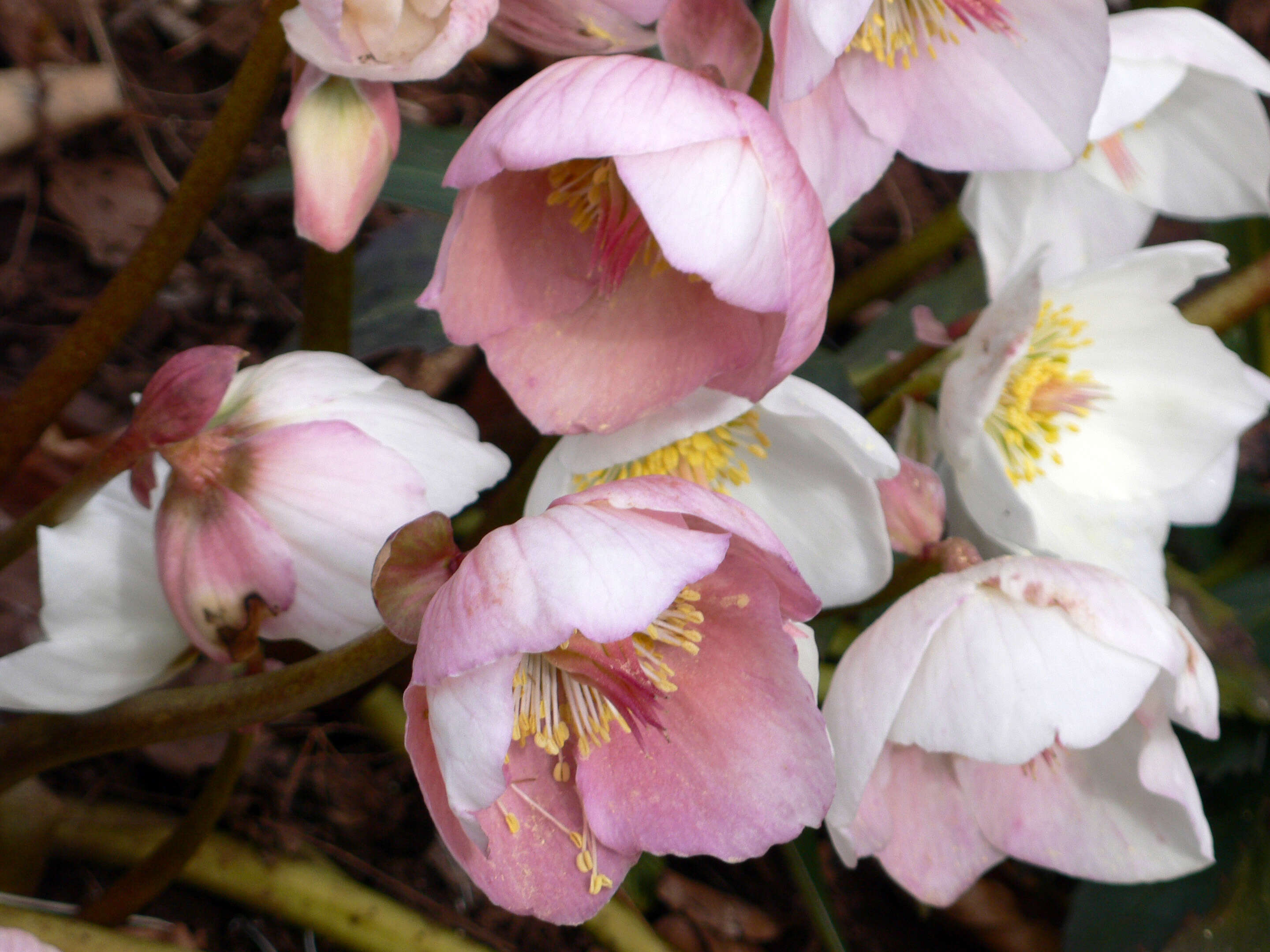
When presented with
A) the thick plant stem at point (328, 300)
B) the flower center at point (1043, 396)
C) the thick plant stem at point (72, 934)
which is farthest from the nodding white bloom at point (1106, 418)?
the thick plant stem at point (72, 934)

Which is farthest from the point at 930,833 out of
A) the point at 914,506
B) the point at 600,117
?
the point at 600,117

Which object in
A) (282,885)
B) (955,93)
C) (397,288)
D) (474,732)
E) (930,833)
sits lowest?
(282,885)

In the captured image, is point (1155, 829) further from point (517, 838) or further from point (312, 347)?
point (312, 347)

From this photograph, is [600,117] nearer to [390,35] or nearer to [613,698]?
[390,35]

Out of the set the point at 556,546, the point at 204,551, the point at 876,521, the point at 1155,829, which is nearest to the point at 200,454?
the point at 204,551

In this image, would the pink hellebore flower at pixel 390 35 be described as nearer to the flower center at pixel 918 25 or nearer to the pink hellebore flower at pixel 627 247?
the pink hellebore flower at pixel 627 247

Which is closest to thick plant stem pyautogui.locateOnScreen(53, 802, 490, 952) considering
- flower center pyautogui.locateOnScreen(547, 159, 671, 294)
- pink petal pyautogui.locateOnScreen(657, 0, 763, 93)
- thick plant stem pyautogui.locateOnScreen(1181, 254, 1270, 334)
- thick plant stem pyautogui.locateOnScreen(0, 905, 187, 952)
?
thick plant stem pyautogui.locateOnScreen(0, 905, 187, 952)
